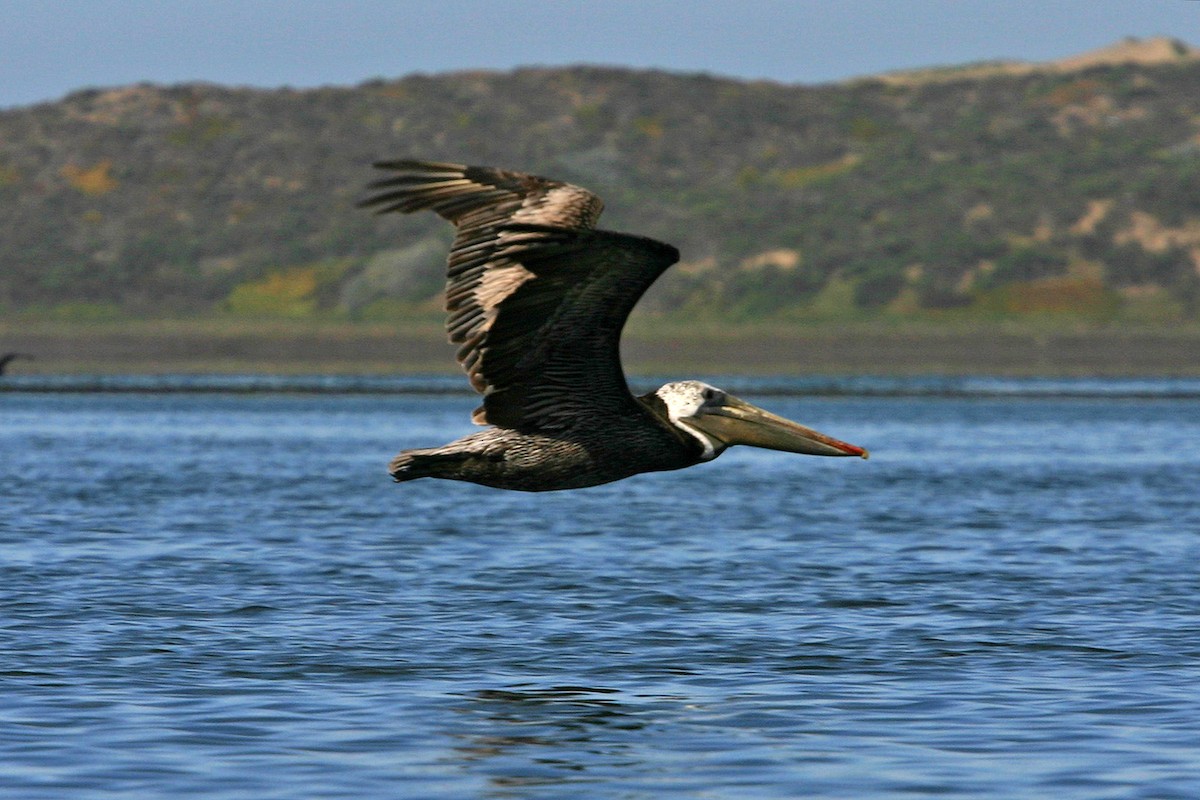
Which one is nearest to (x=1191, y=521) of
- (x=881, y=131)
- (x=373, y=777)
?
(x=373, y=777)

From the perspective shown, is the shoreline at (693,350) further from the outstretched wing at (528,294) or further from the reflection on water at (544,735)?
the outstretched wing at (528,294)

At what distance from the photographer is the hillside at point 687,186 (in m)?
126

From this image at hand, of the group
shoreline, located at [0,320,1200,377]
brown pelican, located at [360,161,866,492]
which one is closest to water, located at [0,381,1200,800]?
brown pelican, located at [360,161,866,492]

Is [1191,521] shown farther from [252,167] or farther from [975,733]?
[252,167]

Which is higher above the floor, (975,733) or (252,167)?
(252,167)

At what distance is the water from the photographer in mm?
11242

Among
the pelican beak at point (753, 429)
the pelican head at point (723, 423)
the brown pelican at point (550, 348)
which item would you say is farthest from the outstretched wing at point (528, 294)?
the pelican beak at point (753, 429)

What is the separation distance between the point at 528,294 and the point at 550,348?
1.94ft

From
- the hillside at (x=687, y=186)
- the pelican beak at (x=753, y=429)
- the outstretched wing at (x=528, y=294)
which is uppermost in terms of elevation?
the hillside at (x=687, y=186)

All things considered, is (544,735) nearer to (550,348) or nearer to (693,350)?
(550,348)

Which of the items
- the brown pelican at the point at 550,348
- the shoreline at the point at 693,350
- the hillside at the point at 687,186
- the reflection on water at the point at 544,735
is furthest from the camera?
the hillside at the point at 687,186

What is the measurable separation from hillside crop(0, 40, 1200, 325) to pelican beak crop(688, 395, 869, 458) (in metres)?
110

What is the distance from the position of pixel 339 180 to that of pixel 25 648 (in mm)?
142784

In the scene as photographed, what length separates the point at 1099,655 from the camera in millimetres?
15117
